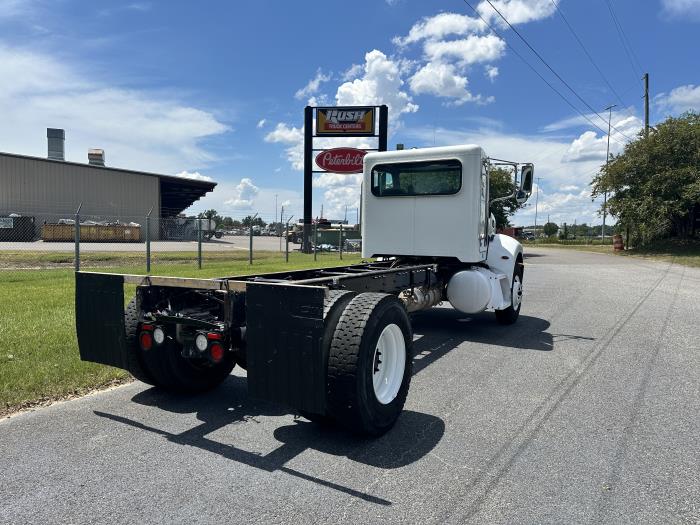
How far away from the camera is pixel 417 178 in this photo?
7.69 m

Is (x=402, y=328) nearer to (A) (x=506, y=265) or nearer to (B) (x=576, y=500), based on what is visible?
(B) (x=576, y=500)

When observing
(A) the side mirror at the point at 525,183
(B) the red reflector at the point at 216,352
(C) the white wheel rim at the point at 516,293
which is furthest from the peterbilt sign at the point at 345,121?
(B) the red reflector at the point at 216,352

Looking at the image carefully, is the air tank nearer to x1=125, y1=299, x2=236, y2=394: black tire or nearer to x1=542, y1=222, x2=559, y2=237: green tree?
x1=125, y1=299, x2=236, y2=394: black tire

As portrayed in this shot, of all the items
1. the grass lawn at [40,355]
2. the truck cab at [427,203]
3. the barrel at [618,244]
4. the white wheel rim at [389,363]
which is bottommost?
the grass lawn at [40,355]

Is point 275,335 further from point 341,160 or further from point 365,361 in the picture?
point 341,160

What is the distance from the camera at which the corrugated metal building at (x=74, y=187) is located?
41000 mm

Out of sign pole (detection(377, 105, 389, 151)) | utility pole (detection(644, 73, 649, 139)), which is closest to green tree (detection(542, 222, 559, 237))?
utility pole (detection(644, 73, 649, 139))

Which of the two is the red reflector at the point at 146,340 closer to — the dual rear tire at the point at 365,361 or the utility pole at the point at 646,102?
the dual rear tire at the point at 365,361

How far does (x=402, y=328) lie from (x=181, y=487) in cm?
197

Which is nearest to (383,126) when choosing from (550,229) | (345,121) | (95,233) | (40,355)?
(345,121)

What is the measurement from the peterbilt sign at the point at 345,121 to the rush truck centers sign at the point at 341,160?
977 millimetres

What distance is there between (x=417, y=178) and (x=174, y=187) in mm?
50256

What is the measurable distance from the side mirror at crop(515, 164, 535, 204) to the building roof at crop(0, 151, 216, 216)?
44.7 metres

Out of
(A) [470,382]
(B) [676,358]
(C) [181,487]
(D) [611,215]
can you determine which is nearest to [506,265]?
(B) [676,358]
